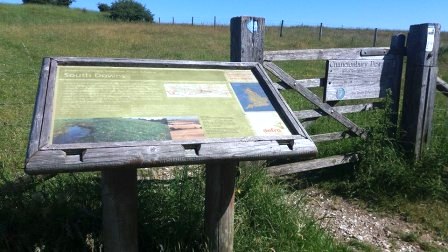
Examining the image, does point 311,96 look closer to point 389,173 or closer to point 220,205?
point 389,173

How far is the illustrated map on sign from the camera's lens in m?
2.43

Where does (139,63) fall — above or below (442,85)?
above

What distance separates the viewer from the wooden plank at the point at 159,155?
84.8 inches

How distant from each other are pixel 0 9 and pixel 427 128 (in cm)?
5410

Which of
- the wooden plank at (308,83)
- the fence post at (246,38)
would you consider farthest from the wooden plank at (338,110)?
the fence post at (246,38)

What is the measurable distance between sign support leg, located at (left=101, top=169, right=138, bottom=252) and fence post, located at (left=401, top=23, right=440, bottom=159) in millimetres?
3923

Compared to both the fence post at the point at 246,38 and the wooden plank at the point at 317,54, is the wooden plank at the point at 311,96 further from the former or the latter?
the fence post at the point at 246,38

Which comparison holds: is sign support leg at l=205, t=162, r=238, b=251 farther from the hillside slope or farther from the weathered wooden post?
the hillside slope

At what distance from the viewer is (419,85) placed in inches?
217

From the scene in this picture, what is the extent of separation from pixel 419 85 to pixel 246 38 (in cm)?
236

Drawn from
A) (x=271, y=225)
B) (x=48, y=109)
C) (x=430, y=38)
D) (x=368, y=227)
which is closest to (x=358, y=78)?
(x=430, y=38)

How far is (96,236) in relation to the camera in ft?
11.2

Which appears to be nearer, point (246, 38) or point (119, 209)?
point (119, 209)

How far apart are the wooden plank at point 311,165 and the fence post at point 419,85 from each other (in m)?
0.79
